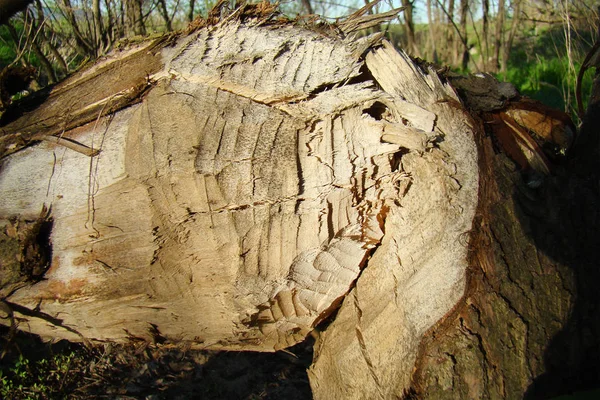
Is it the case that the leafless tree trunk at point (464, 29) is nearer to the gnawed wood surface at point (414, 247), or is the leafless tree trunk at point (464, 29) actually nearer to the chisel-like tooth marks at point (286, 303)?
the gnawed wood surface at point (414, 247)

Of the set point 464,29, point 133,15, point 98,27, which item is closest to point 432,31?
point 464,29

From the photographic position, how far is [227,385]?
263 centimetres

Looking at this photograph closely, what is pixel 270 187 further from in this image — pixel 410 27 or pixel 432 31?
pixel 432 31

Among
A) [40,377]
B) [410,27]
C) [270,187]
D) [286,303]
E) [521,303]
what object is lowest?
[40,377]

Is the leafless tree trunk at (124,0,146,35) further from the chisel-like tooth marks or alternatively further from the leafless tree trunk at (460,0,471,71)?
the leafless tree trunk at (460,0,471,71)

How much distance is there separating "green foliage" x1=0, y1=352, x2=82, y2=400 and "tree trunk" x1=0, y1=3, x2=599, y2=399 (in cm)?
110

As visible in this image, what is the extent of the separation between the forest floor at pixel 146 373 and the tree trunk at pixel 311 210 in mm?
1013

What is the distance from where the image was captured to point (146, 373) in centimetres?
272

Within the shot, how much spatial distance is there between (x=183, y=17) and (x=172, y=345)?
13.7 feet

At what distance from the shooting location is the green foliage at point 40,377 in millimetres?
2514

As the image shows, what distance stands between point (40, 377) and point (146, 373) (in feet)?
1.82

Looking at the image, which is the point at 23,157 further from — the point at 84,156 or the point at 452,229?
the point at 452,229

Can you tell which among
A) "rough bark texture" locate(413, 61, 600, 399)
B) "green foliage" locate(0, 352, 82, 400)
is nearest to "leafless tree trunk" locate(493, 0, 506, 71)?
"rough bark texture" locate(413, 61, 600, 399)

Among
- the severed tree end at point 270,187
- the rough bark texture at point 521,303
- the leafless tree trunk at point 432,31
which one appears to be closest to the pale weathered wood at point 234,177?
the severed tree end at point 270,187
